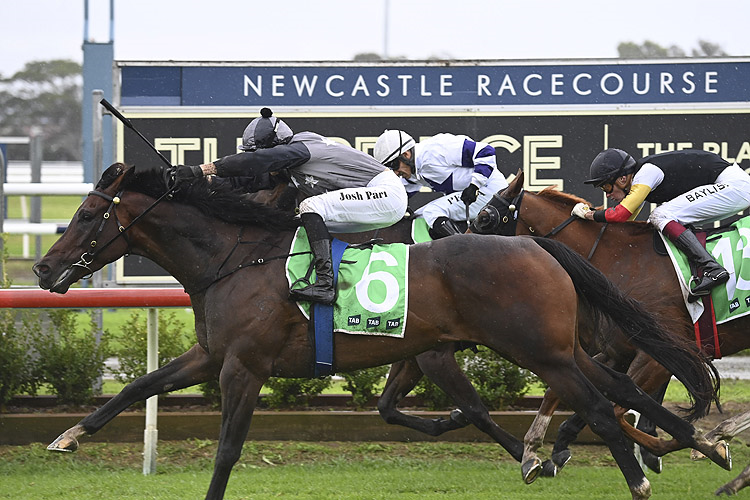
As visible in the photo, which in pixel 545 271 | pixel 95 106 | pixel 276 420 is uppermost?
pixel 95 106

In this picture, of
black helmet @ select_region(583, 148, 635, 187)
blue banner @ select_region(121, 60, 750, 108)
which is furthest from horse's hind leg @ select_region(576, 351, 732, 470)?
blue banner @ select_region(121, 60, 750, 108)

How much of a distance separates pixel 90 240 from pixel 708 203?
10.9 feet

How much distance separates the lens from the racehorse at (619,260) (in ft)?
17.1

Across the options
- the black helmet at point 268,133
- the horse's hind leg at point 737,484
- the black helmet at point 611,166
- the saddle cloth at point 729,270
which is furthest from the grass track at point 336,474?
the black helmet at point 268,133

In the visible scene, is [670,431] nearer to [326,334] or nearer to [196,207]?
[326,334]

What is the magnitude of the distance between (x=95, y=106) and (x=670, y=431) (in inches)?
187

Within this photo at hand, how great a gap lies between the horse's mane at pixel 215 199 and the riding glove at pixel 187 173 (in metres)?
0.08

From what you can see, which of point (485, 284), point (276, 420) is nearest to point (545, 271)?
point (485, 284)

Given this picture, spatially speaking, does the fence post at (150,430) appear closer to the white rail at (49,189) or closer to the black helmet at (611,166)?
the white rail at (49,189)

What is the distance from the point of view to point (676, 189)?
5582 mm

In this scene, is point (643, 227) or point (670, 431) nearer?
point (670, 431)

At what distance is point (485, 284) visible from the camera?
446cm

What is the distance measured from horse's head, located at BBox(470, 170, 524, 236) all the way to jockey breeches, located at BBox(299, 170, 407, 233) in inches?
33.3

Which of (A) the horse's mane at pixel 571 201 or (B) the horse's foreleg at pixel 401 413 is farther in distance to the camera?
(B) the horse's foreleg at pixel 401 413
